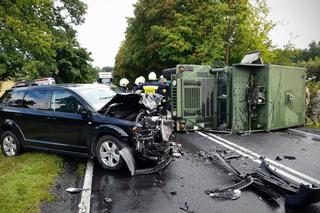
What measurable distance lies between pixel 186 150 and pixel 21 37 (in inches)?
456

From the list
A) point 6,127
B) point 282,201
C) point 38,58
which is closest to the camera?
point 282,201

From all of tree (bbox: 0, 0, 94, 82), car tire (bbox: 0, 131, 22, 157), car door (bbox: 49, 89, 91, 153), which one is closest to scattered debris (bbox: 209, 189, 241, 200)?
car door (bbox: 49, 89, 91, 153)

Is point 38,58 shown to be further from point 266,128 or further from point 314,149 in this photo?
point 314,149

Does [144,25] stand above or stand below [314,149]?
above

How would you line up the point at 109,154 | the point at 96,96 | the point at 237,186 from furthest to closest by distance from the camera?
1. the point at 96,96
2. the point at 109,154
3. the point at 237,186

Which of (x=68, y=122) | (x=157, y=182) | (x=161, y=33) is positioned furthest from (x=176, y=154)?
(x=161, y=33)

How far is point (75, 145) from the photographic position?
6738 millimetres

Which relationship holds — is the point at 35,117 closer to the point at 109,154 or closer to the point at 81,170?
the point at 81,170

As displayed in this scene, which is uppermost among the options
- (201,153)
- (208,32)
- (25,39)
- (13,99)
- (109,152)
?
(208,32)

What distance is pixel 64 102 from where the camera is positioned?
22.8ft

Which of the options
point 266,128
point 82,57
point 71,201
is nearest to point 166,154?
point 71,201

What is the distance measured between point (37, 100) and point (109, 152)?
2.57 metres

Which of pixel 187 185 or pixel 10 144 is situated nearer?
pixel 187 185

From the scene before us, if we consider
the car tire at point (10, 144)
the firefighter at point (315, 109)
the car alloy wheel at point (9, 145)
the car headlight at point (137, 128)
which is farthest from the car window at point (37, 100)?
the firefighter at point (315, 109)
